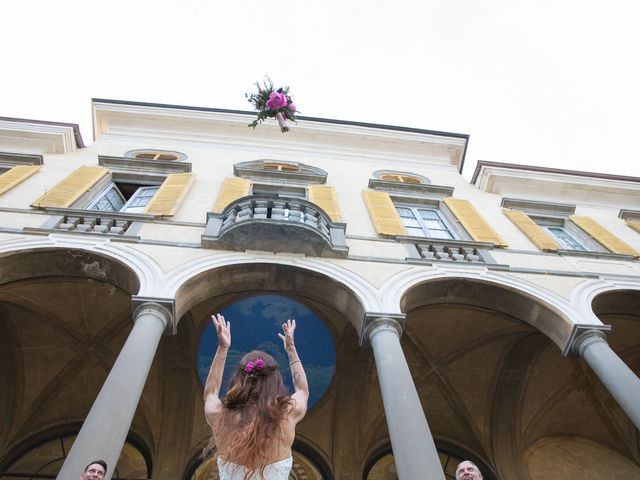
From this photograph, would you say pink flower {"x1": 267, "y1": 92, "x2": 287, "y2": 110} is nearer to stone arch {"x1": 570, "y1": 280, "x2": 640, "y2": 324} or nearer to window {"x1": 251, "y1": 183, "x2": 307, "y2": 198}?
window {"x1": 251, "y1": 183, "x2": 307, "y2": 198}

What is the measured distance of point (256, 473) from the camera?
98.5 inches

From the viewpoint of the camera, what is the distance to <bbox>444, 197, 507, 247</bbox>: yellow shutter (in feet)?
32.7

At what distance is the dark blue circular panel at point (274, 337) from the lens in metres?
9.02

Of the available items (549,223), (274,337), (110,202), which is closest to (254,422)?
(274,337)

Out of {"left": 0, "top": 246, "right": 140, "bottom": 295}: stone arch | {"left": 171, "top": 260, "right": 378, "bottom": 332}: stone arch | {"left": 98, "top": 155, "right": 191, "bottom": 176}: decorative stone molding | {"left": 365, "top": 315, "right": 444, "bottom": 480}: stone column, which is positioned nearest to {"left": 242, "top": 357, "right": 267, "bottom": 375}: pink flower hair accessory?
{"left": 365, "top": 315, "right": 444, "bottom": 480}: stone column

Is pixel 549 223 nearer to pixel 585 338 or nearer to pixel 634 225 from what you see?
pixel 634 225

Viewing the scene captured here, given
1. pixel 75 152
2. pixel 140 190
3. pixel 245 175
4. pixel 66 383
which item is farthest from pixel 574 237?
pixel 75 152

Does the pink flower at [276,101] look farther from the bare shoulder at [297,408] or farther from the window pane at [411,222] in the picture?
the bare shoulder at [297,408]

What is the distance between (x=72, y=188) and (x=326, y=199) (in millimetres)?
5694

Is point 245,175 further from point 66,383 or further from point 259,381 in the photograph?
point 259,381

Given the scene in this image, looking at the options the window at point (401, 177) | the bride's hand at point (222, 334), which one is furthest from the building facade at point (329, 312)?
the bride's hand at point (222, 334)

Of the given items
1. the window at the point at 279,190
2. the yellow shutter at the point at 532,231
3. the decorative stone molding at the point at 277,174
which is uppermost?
the decorative stone molding at the point at 277,174

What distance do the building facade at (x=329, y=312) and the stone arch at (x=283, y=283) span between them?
0.04m

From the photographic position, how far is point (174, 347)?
29.7 ft
